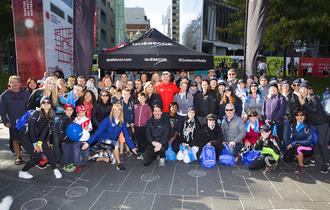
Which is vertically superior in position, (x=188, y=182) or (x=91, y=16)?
(x=91, y=16)

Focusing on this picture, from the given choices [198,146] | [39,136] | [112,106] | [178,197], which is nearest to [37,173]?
[39,136]

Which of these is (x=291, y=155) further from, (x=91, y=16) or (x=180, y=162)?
(x=91, y=16)

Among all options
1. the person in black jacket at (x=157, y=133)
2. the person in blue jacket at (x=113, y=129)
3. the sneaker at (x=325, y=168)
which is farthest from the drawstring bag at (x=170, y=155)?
the sneaker at (x=325, y=168)

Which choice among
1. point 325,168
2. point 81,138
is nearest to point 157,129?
point 81,138

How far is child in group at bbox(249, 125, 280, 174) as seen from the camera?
20.1 feet

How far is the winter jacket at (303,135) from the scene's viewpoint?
6.20m

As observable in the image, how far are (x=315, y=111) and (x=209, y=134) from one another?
2.35m

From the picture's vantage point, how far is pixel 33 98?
611 cm

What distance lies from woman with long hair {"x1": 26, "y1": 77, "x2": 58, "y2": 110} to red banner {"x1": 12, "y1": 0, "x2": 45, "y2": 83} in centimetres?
705

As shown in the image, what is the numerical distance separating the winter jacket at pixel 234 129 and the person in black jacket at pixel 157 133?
4.61 feet

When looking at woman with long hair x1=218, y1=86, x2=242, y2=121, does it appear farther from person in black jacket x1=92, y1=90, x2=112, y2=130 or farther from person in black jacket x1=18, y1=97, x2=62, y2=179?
person in black jacket x1=18, y1=97, x2=62, y2=179

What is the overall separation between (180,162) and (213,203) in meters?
2.15

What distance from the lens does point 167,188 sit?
5.22m

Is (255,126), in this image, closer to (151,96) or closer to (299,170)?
(299,170)
